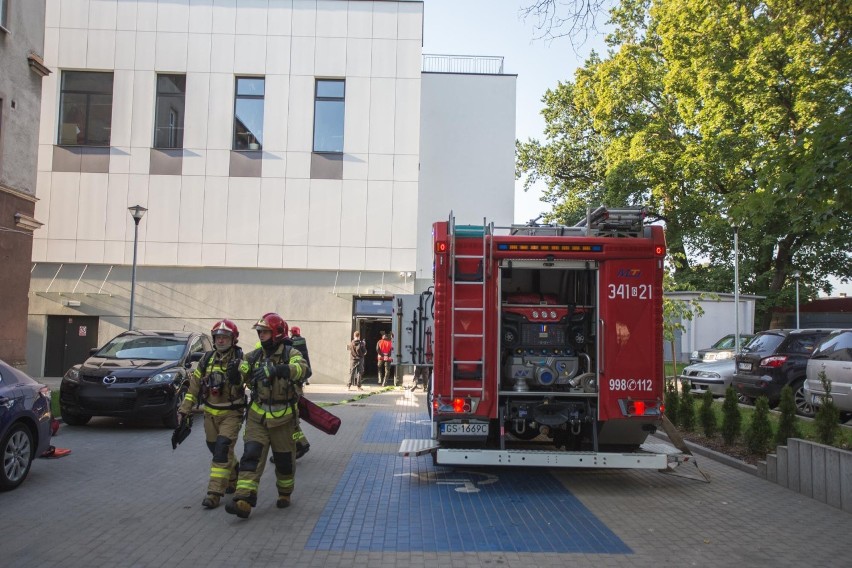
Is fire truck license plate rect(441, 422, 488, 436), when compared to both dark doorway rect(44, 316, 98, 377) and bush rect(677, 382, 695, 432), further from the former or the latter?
dark doorway rect(44, 316, 98, 377)

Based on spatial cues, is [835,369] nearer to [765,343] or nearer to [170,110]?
[765,343]

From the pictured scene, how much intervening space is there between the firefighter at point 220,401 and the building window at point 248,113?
59.8 feet

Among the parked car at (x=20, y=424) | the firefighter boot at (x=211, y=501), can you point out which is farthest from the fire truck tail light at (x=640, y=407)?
the parked car at (x=20, y=424)

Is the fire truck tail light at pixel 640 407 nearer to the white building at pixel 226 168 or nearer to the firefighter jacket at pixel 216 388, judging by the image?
the firefighter jacket at pixel 216 388

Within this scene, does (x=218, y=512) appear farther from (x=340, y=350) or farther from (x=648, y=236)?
(x=340, y=350)

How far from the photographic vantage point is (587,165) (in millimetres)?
37000

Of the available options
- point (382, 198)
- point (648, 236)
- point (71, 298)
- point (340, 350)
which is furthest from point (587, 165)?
point (648, 236)

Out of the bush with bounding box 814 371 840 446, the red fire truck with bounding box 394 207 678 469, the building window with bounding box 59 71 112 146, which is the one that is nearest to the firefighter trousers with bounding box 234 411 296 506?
the red fire truck with bounding box 394 207 678 469

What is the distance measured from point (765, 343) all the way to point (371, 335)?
13567mm

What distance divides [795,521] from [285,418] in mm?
4939

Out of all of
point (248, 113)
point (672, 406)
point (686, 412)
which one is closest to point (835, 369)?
point (686, 412)

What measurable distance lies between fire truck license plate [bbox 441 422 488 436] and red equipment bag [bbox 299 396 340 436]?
1.20m

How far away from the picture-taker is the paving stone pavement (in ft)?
17.8

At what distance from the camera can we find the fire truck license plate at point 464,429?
303 inches
